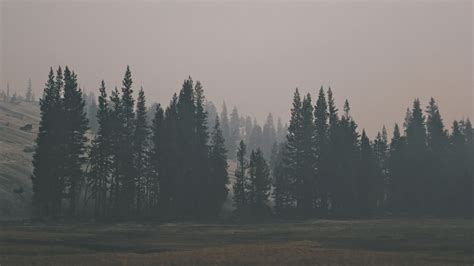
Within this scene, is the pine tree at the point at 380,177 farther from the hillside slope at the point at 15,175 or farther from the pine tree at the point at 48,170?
the hillside slope at the point at 15,175

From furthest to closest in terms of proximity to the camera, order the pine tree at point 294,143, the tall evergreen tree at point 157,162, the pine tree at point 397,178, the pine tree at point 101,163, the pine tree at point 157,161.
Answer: the pine tree at point 397,178
the pine tree at point 294,143
the pine tree at point 157,161
the tall evergreen tree at point 157,162
the pine tree at point 101,163

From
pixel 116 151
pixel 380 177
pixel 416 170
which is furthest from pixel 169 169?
pixel 416 170

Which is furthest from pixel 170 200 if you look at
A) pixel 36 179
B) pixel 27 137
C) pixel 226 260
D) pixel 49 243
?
pixel 27 137

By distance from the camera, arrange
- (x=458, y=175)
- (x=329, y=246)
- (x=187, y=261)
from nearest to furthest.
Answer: (x=187, y=261) → (x=329, y=246) → (x=458, y=175)

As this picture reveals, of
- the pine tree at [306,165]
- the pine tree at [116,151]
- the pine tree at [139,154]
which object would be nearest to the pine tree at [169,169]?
the pine tree at [139,154]

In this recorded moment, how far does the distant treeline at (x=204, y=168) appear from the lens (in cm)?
7662

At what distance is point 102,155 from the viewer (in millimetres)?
78000

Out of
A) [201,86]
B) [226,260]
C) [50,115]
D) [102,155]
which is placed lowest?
[226,260]

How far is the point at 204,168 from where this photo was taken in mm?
88562

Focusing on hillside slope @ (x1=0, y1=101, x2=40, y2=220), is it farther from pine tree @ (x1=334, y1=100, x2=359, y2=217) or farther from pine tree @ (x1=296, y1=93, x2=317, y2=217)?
pine tree @ (x1=334, y1=100, x2=359, y2=217)

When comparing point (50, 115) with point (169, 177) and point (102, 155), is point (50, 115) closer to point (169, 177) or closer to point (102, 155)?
point (102, 155)

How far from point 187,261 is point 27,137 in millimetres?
133962

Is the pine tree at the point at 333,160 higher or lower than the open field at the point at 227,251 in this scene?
higher

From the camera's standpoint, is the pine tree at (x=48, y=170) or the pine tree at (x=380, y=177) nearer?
the pine tree at (x=48, y=170)
